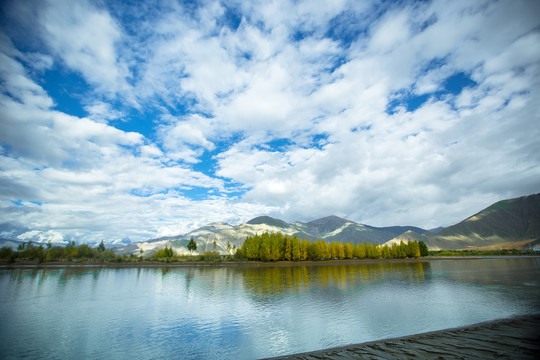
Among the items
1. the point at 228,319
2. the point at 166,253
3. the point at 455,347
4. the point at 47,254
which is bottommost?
the point at 228,319

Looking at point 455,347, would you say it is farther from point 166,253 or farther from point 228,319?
point 166,253

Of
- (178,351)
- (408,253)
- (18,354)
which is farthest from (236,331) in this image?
(408,253)

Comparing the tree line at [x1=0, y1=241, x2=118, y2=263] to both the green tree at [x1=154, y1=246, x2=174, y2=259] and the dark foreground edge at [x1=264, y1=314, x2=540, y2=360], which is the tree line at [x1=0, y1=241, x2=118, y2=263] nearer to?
the green tree at [x1=154, y1=246, x2=174, y2=259]

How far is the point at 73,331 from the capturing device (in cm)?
2359

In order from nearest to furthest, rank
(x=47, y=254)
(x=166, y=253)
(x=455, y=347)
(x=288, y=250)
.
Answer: (x=455, y=347) → (x=288, y=250) → (x=47, y=254) → (x=166, y=253)

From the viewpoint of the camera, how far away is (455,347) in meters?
15.0

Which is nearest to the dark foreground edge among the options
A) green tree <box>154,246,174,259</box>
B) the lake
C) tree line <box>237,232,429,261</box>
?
the lake

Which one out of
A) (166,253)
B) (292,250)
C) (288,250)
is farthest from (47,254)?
(292,250)

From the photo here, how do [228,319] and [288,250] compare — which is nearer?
[228,319]

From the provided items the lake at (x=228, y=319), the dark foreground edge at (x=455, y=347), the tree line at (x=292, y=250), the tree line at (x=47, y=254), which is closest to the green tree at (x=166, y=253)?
the tree line at (x=47, y=254)

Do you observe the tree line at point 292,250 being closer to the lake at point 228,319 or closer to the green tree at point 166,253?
the green tree at point 166,253

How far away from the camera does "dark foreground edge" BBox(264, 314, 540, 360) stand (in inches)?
535

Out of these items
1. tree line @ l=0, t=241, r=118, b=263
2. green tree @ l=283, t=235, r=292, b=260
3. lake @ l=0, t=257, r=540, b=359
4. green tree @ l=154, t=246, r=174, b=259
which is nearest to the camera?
lake @ l=0, t=257, r=540, b=359

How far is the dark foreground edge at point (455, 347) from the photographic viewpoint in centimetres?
1359
